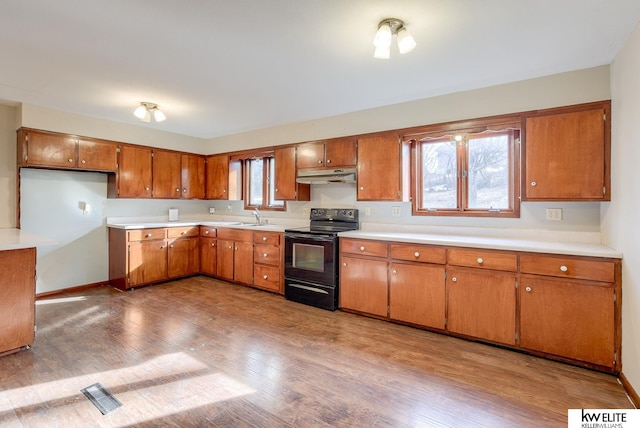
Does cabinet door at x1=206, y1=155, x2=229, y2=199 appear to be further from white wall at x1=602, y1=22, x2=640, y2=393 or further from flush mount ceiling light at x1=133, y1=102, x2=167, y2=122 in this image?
white wall at x1=602, y1=22, x2=640, y2=393

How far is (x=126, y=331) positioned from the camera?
9.95 ft

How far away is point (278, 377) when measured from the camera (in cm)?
225

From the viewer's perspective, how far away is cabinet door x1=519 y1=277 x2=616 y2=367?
7.59ft

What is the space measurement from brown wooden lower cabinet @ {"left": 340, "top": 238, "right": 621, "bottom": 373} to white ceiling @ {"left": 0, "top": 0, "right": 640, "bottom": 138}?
5.43 ft

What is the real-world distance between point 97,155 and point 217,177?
1.79 meters

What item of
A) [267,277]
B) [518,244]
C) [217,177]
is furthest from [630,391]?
[217,177]

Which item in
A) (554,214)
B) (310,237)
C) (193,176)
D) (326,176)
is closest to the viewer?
(554,214)

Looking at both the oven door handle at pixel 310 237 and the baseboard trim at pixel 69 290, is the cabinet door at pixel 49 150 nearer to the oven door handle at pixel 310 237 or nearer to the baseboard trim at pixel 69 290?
the baseboard trim at pixel 69 290

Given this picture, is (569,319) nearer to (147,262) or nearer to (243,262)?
(243,262)

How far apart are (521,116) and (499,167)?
1.74ft

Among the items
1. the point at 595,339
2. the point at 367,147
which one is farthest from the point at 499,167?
the point at 595,339

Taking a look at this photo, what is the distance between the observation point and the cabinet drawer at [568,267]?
2.31m

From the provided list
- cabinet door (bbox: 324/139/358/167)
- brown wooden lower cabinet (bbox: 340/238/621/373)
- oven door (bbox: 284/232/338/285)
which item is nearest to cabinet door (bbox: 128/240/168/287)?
oven door (bbox: 284/232/338/285)

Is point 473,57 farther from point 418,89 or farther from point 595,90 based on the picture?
point 595,90
